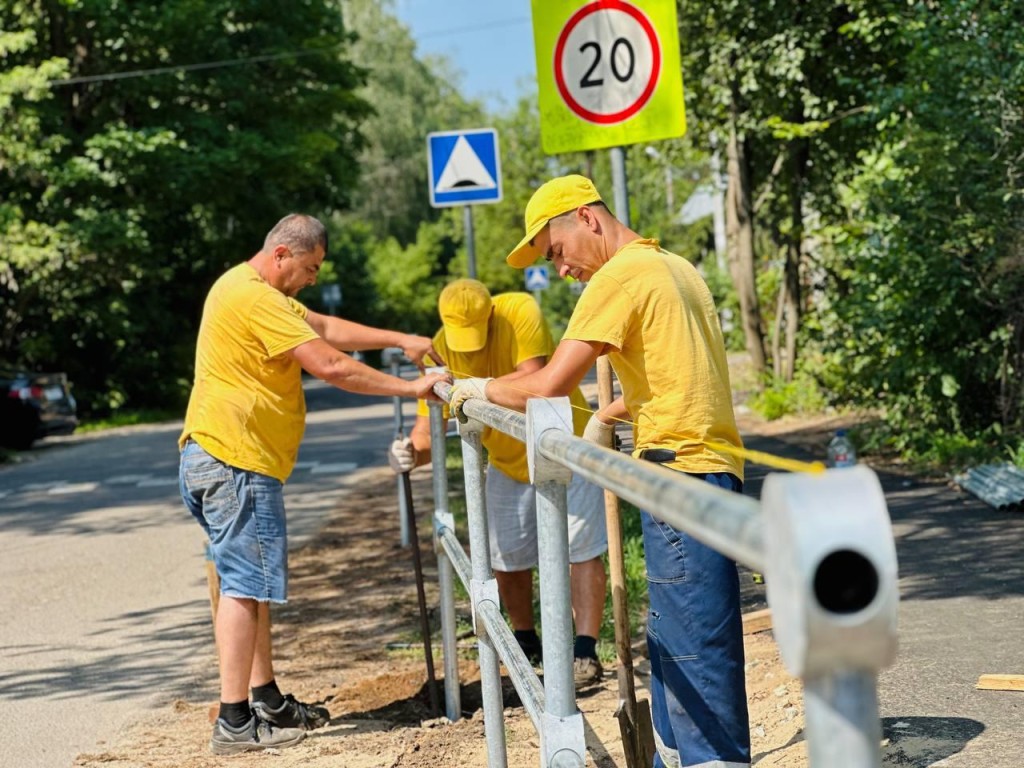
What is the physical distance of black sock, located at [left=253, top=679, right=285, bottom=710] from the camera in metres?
5.44

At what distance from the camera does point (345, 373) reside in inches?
214

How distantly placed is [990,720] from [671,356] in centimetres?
166

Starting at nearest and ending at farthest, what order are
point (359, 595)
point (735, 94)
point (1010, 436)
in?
1. point (359, 595)
2. point (1010, 436)
3. point (735, 94)

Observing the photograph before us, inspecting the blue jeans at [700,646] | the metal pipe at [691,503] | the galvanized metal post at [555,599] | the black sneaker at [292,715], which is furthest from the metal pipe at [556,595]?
the black sneaker at [292,715]

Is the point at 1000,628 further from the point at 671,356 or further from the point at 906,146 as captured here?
the point at 906,146

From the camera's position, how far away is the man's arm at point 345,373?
5.32 m

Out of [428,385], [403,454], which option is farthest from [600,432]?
[403,454]

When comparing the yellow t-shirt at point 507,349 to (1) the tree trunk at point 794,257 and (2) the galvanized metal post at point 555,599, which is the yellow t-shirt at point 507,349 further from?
(1) the tree trunk at point 794,257

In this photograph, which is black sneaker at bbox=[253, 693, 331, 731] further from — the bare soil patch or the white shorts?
the white shorts

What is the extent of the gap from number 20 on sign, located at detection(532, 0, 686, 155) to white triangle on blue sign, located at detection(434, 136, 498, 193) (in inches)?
201

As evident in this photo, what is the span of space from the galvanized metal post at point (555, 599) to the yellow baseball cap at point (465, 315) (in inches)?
131

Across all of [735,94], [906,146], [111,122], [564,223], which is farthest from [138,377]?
[564,223]

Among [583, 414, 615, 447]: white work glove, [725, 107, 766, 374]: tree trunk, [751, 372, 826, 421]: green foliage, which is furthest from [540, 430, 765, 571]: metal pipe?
[725, 107, 766, 374]: tree trunk

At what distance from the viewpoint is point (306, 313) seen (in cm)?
593
